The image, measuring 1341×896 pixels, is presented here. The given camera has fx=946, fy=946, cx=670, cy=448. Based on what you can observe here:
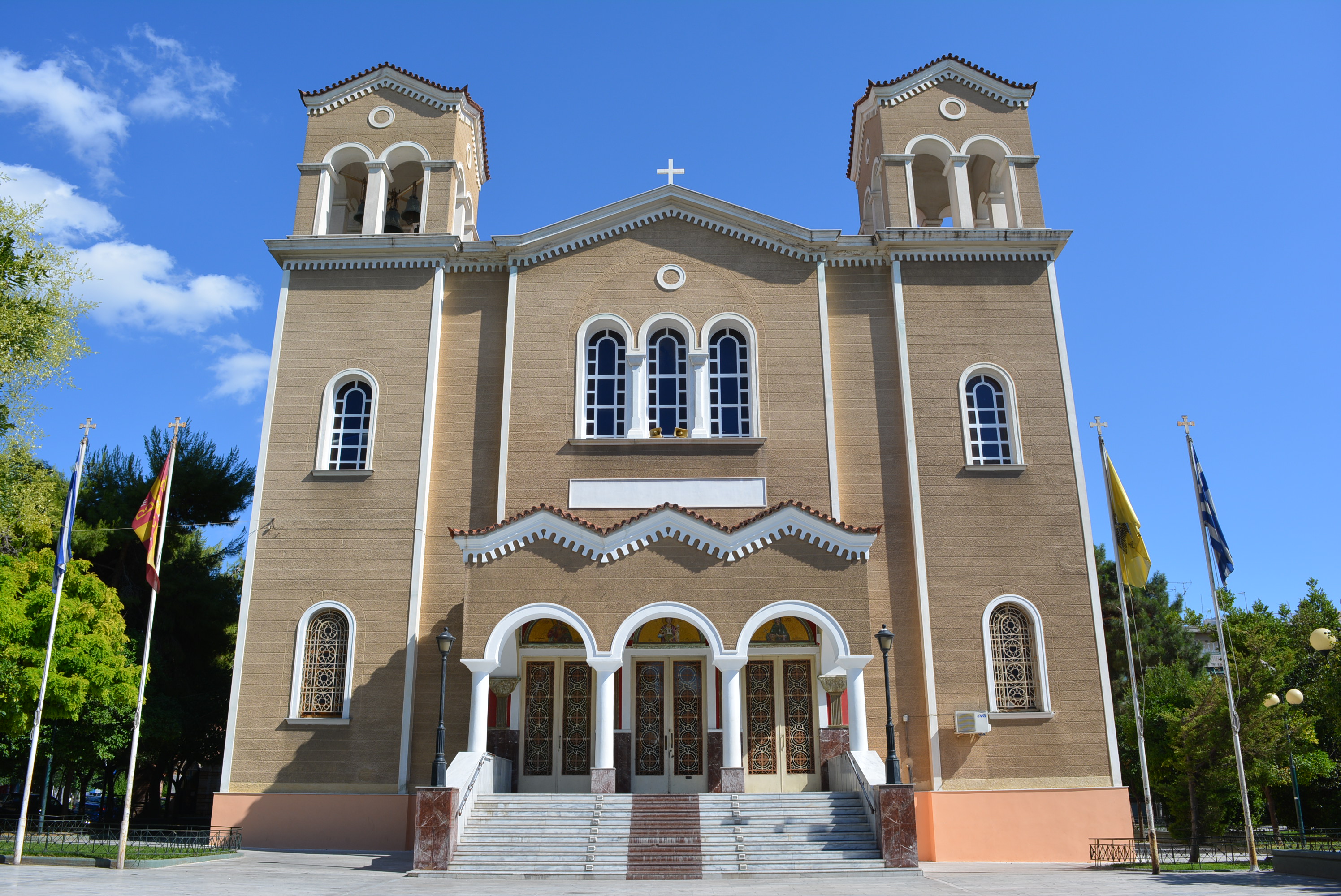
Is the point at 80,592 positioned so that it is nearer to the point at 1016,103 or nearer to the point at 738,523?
the point at 738,523

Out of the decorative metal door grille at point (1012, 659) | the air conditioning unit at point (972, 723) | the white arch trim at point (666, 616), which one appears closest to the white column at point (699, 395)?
the white arch trim at point (666, 616)

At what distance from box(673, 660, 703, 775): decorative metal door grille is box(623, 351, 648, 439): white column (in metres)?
4.58

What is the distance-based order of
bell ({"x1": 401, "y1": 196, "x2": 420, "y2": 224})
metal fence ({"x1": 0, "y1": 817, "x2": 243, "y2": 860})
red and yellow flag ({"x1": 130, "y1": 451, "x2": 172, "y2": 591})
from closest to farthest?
metal fence ({"x1": 0, "y1": 817, "x2": 243, "y2": 860}), red and yellow flag ({"x1": 130, "y1": 451, "x2": 172, "y2": 591}), bell ({"x1": 401, "y1": 196, "x2": 420, "y2": 224})

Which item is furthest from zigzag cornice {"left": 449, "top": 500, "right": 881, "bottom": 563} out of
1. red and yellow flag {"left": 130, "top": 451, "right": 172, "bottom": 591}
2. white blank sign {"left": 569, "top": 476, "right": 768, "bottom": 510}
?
red and yellow flag {"left": 130, "top": 451, "right": 172, "bottom": 591}

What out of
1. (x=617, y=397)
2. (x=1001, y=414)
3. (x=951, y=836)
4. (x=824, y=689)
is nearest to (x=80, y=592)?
(x=617, y=397)

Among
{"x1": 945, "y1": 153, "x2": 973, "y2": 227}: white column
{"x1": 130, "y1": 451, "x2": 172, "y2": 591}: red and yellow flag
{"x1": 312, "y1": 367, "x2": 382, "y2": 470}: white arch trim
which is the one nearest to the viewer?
{"x1": 130, "y1": 451, "x2": 172, "y2": 591}: red and yellow flag

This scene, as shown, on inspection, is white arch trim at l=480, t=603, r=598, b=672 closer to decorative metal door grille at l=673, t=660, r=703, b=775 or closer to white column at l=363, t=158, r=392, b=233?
decorative metal door grille at l=673, t=660, r=703, b=775

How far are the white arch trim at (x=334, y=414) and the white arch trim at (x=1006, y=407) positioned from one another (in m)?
11.6

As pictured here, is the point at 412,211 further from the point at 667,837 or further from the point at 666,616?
the point at 667,837

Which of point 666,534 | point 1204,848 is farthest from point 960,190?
point 1204,848

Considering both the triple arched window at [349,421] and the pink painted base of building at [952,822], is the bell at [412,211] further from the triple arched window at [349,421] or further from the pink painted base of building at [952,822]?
the pink painted base of building at [952,822]

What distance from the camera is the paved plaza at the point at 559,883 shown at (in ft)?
37.1

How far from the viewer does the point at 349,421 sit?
19219 mm

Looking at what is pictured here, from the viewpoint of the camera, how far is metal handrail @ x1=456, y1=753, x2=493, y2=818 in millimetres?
14070
